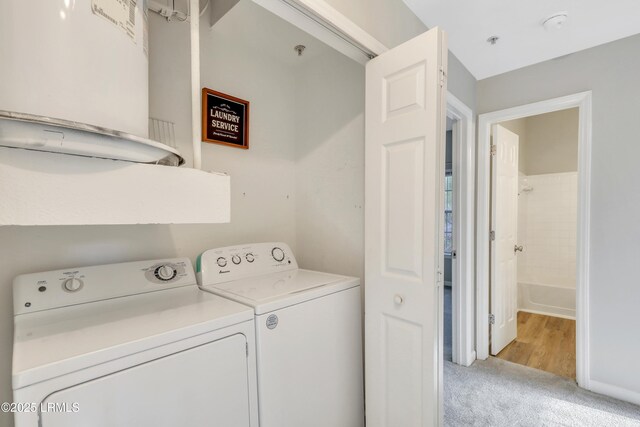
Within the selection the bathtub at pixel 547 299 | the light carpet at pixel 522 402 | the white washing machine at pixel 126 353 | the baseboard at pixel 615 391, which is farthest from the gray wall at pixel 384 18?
the bathtub at pixel 547 299

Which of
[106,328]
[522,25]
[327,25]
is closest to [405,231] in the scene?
[327,25]

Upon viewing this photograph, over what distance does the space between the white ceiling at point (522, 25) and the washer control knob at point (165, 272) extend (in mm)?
1872

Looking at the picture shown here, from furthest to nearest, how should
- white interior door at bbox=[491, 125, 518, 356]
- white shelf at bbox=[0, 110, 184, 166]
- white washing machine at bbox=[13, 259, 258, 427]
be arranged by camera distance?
white interior door at bbox=[491, 125, 518, 356] → white washing machine at bbox=[13, 259, 258, 427] → white shelf at bbox=[0, 110, 184, 166]

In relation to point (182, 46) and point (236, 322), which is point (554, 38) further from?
point (236, 322)

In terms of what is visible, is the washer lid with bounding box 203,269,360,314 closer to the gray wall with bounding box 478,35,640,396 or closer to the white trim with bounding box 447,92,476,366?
the white trim with bounding box 447,92,476,366

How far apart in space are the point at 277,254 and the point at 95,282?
2.93 feet

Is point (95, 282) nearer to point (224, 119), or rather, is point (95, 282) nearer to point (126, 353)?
point (126, 353)

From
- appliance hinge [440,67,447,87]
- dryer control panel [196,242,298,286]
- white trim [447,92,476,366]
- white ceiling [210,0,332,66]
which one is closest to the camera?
appliance hinge [440,67,447,87]

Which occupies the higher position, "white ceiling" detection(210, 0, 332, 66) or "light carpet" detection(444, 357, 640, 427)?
"white ceiling" detection(210, 0, 332, 66)

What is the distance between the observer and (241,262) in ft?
5.18

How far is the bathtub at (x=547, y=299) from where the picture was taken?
348 centimetres

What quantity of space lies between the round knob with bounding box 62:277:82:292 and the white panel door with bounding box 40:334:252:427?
502 millimetres

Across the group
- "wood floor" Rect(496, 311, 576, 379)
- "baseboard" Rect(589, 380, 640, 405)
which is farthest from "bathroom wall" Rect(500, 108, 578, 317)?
"baseboard" Rect(589, 380, 640, 405)

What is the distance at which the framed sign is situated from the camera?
1.64 meters
